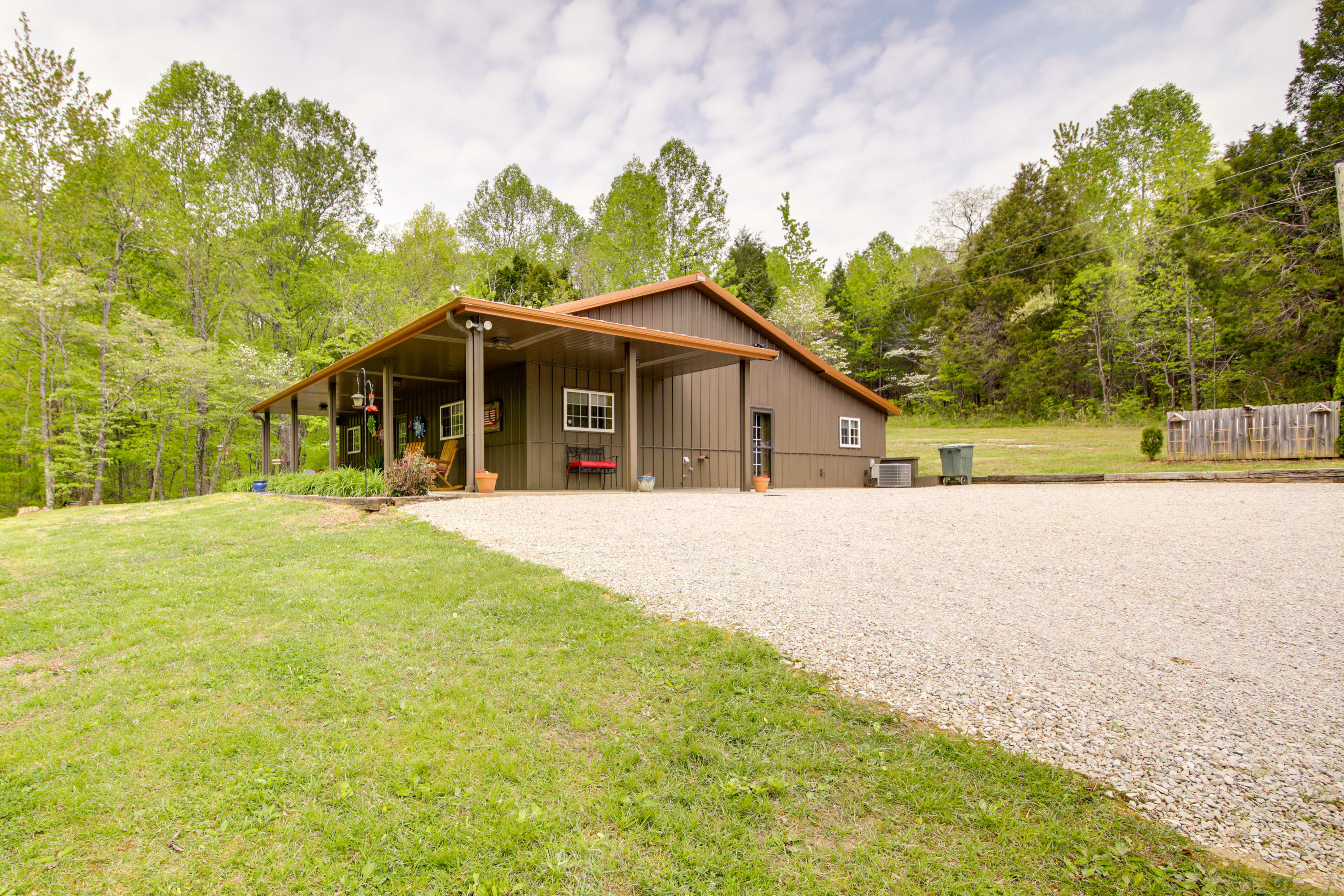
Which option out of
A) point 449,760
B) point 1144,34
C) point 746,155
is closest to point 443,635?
point 449,760

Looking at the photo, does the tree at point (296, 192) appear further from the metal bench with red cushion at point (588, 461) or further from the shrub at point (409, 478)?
the shrub at point (409, 478)

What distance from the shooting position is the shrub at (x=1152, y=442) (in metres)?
14.6

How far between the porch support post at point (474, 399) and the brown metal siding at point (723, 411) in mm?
3707

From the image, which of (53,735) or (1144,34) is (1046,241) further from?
(53,735)

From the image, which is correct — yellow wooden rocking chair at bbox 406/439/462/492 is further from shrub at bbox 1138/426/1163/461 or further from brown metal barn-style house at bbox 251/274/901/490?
shrub at bbox 1138/426/1163/461

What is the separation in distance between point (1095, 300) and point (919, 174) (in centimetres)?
953

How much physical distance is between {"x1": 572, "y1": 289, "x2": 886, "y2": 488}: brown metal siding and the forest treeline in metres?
11.0

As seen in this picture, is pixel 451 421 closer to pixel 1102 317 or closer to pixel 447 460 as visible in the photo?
pixel 447 460

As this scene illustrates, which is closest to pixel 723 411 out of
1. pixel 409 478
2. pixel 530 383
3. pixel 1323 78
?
pixel 530 383

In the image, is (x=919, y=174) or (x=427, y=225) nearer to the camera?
(x=427, y=225)

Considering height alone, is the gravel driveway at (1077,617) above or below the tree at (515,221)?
below

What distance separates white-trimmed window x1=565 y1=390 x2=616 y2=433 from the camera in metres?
A: 12.4

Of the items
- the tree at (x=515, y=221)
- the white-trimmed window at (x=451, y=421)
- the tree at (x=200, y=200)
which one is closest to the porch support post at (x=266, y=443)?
the tree at (x=200, y=200)

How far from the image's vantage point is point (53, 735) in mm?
2434
